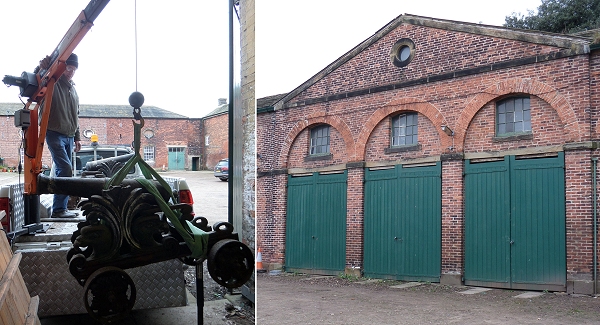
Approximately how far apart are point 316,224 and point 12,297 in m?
3.30

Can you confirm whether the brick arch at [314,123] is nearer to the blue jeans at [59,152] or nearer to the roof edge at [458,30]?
the roof edge at [458,30]

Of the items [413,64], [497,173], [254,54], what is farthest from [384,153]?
[254,54]

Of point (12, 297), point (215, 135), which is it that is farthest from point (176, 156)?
point (12, 297)

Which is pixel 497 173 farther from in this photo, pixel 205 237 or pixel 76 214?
pixel 205 237

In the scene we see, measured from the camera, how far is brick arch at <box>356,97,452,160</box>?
Answer: 523cm

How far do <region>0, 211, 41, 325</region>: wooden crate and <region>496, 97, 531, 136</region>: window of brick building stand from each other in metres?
5.29

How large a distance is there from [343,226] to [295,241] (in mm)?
496

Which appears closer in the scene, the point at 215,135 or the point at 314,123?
the point at 314,123

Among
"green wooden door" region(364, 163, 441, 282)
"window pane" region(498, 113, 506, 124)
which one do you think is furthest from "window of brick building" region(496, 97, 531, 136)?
"green wooden door" region(364, 163, 441, 282)

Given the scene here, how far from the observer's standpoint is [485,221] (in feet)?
20.8

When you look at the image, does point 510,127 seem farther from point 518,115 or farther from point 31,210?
point 31,210

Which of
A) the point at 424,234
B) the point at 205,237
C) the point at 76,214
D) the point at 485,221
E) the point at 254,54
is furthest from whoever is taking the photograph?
the point at 485,221

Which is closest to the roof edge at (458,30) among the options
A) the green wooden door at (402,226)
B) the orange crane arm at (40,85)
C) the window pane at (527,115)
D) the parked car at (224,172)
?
the window pane at (527,115)

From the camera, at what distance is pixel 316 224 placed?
5.07m
